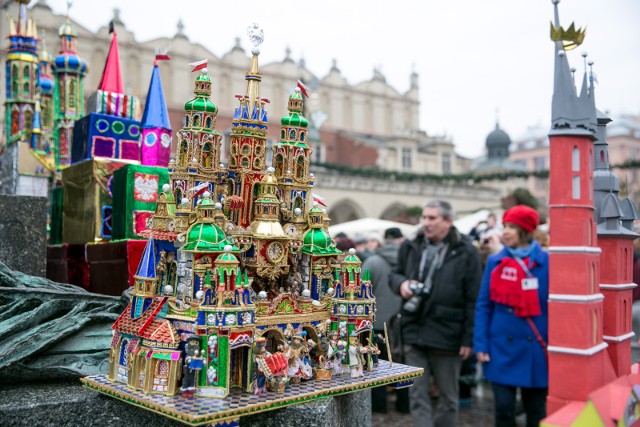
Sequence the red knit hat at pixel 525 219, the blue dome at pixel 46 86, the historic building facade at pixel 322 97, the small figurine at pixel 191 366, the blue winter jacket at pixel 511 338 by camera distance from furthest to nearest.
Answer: the historic building facade at pixel 322 97
the blue dome at pixel 46 86
the red knit hat at pixel 525 219
the blue winter jacket at pixel 511 338
the small figurine at pixel 191 366

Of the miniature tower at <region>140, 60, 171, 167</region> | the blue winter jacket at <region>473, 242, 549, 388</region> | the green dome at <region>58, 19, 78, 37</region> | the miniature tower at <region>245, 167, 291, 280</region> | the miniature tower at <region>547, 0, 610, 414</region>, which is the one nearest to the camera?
the miniature tower at <region>547, 0, 610, 414</region>

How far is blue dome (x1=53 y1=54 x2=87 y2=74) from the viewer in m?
6.29

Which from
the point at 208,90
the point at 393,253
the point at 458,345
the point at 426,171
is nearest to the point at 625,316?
the point at 458,345

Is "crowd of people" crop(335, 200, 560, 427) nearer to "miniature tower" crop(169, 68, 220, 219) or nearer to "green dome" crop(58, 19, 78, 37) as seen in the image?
"miniature tower" crop(169, 68, 220, 219)

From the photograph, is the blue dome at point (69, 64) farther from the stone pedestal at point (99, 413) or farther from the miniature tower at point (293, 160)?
the stone pedestal at point (99, 413)

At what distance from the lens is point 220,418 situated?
252 centimetres

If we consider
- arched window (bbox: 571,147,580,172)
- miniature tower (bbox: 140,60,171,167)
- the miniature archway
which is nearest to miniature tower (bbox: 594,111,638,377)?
arched window (bbox: 571,147,580,172)

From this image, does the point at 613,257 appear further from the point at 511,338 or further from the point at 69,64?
the point at 69,64

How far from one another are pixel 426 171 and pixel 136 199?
120ft

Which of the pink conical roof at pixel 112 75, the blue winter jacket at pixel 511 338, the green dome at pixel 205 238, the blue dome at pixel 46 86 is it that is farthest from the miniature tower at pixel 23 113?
the blue winter jacket at pixel 511 338

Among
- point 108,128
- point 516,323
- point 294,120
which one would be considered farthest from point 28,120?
point 516,323

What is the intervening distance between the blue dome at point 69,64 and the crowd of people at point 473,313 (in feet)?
12.7

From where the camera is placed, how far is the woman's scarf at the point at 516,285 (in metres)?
4.33

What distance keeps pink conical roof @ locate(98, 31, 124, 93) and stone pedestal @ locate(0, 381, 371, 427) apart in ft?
10.2
